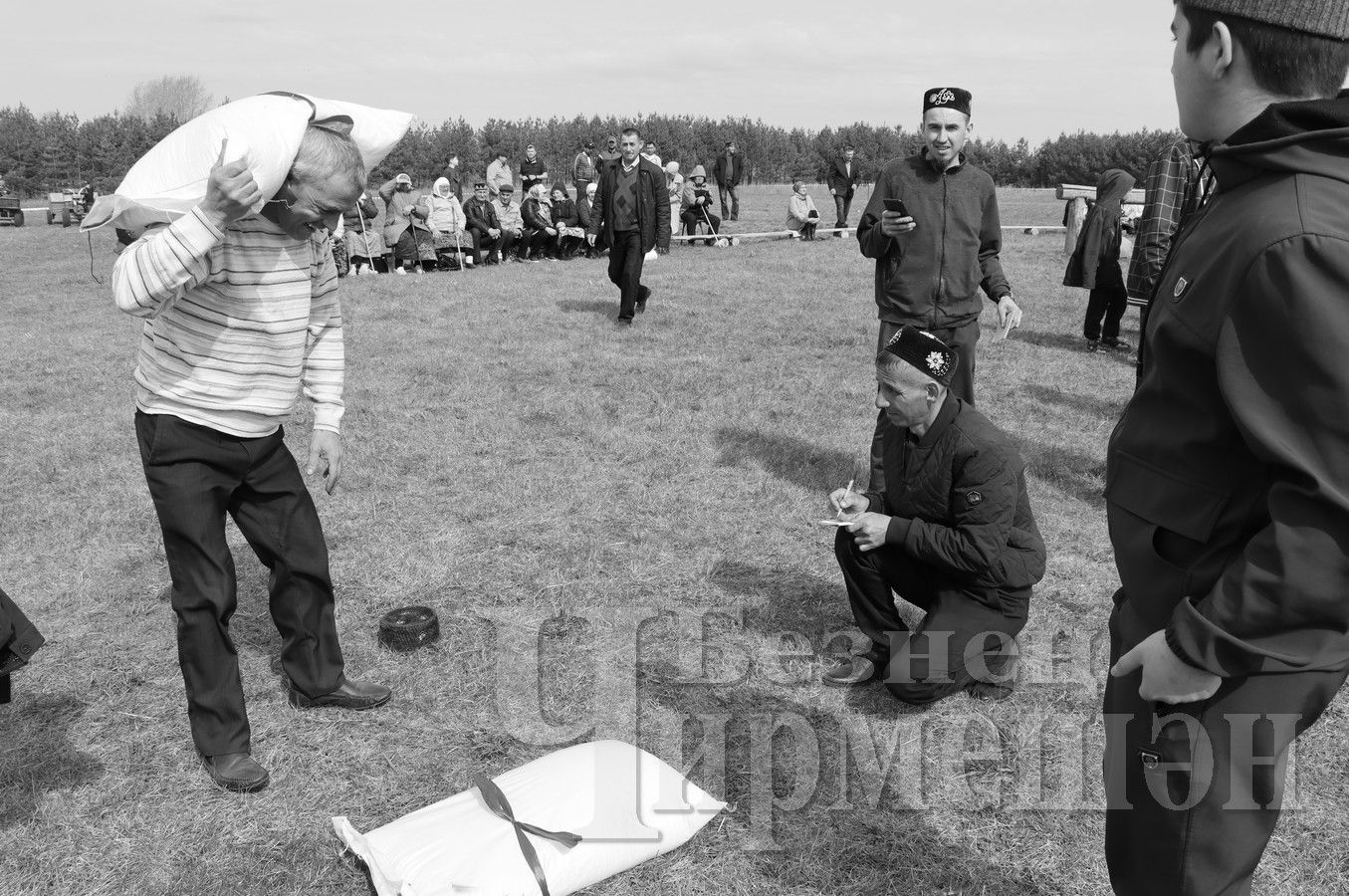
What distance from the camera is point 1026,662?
3.99 m

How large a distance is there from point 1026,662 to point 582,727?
5.70 ft

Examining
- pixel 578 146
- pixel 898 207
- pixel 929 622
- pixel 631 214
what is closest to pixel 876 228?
pixel 898 207

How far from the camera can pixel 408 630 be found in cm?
404

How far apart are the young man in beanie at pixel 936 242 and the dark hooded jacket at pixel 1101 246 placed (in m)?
5.41

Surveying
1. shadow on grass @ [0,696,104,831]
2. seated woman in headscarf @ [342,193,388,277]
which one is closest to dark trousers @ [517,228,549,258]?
seated woman in headscarf @ [342,193,388,277]

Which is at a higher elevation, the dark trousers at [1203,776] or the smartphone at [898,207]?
the smartphone at [898,207]

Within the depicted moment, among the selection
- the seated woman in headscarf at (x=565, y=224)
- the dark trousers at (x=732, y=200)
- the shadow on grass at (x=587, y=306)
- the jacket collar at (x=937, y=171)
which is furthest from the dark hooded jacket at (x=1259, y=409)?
the dark trousers at (x=732, y=200)

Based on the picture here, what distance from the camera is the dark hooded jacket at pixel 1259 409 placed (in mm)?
1337

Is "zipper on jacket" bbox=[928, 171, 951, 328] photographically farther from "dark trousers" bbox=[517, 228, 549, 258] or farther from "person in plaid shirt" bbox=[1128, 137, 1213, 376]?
"dark trousers" bbox=[517, 228, 549, 258]

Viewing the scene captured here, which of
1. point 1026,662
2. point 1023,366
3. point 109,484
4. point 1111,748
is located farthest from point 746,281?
point 1111,748

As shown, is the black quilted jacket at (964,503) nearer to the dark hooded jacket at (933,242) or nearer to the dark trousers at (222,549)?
the dark hooded jacket at (933,242)

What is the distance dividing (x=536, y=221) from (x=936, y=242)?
13.2 m

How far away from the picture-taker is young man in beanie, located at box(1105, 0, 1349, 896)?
1.35m

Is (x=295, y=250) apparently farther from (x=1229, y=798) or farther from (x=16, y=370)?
(x=16, y=370)
